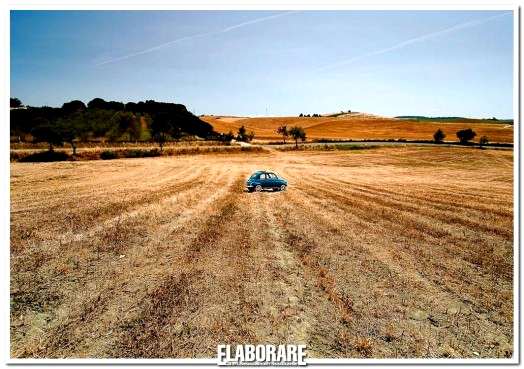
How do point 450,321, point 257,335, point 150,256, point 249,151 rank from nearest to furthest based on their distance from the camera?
point 257,335 < point 450,321 < point 150,256 < point 249,151

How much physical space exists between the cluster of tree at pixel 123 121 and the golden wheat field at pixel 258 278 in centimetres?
4699

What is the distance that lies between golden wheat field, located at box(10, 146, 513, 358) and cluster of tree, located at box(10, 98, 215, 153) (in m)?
47.0

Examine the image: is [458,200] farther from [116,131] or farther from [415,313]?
[116,131]

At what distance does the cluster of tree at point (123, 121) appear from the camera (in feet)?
212

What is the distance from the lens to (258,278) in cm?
923

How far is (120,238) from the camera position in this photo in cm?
1207

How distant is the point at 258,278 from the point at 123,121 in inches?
2910

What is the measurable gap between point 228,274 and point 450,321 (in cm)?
486

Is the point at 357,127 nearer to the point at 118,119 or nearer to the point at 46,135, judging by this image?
the point at 118,119

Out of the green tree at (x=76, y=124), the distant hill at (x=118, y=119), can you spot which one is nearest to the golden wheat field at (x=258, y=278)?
the green tree at (x=76, y=124)

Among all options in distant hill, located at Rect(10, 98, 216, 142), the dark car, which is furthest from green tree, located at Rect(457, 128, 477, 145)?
distant hill, located at Rect(10, 98, 216, 142)

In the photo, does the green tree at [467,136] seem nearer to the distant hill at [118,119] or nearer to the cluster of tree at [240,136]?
the cluster of tree at [240,136]
